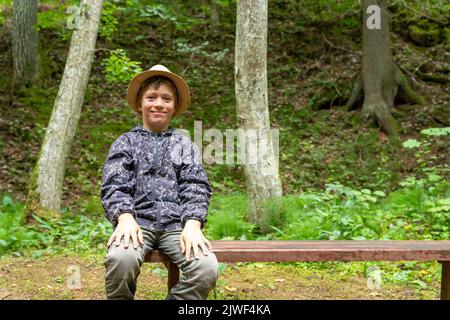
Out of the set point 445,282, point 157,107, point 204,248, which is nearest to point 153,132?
point 157,107

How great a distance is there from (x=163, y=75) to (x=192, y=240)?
122 cm

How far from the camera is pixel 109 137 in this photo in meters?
12.0

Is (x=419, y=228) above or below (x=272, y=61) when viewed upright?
below

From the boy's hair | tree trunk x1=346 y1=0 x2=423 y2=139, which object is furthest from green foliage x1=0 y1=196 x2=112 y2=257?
tree trunk x1=346 y1=0 x2=423 y2=139

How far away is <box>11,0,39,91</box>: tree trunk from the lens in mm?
12844

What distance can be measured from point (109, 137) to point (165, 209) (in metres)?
8.50

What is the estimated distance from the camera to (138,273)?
3451 mm

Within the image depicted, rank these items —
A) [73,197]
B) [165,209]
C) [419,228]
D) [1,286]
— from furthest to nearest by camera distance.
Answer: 1. [73,197]
2. [419,228]
3. [1,286]
4. [165,209]

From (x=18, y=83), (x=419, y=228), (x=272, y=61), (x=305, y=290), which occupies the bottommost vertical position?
(x=305, y=290)

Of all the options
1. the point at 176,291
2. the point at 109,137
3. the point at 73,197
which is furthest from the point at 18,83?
the point at 176,291

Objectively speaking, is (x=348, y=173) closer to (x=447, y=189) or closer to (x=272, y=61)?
(x=447, y=189)

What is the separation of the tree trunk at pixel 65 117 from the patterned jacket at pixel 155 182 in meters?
4.87

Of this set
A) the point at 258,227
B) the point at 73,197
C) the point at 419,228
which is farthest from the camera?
the point at 73,197

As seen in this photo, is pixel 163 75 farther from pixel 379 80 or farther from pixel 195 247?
pixel 379 80
